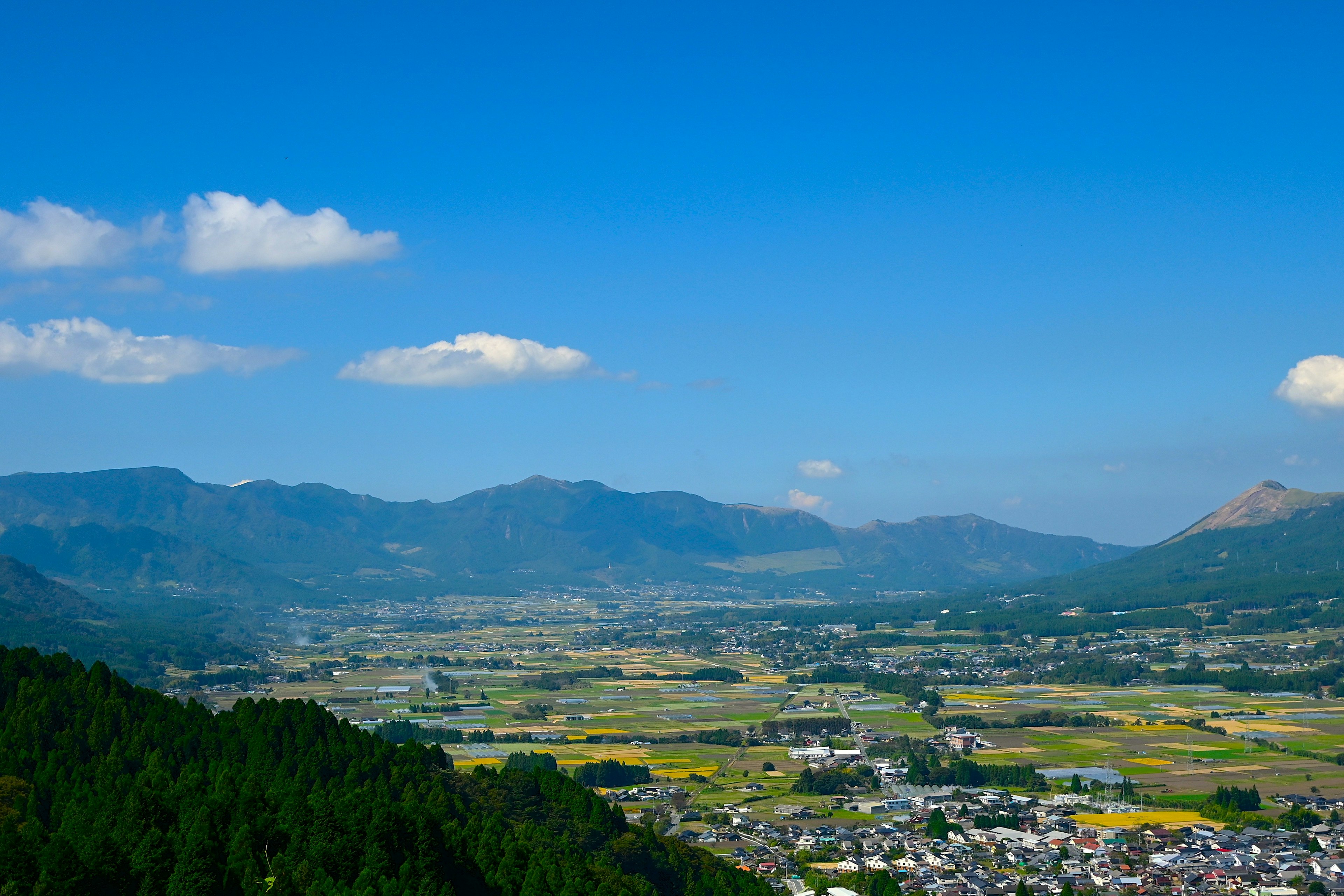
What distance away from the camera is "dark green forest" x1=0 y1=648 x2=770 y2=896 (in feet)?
102

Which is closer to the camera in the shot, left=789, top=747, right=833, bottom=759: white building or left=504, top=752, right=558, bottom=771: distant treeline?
left=504, top=752, right=558, bottom=771: distant treeline

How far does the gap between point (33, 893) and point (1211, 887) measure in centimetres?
3559

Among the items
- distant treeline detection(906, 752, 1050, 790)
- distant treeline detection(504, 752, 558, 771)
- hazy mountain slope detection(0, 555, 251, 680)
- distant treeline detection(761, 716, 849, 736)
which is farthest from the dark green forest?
hazy mountain slope detection(0, 555, 251, 680)

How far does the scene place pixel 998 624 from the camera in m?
182

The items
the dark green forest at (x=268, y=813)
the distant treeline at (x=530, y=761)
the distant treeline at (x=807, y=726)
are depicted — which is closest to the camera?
the dark green forest at (x=268, y=813)

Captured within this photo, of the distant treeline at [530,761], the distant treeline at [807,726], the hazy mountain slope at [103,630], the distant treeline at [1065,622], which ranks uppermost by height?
the hazy mountain slope at [103,630]

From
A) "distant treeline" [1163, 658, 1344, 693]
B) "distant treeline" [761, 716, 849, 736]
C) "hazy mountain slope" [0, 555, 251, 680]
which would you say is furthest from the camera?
"hazy mountain slope" [0, 555, 251, 680]

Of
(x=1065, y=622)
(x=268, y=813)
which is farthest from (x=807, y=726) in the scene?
(x=1065, y=622)

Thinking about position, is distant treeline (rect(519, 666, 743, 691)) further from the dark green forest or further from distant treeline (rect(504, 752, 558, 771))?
the dark green forest

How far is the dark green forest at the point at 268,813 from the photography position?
1222 inches

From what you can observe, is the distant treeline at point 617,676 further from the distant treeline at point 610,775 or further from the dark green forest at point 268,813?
the dark green forest at point 268,813

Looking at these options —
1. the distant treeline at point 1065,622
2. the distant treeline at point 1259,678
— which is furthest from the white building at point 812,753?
the distant treeline at point 1065,622

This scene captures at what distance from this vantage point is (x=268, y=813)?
3541 cm

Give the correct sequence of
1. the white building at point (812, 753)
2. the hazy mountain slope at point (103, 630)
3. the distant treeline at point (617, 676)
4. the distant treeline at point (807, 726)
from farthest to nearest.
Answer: the distant treeline at point (617, 676) → the hazy mountain slope at point (103, 630) → the distant treeline at point (807, 726) → the white building at point (812, 753)
